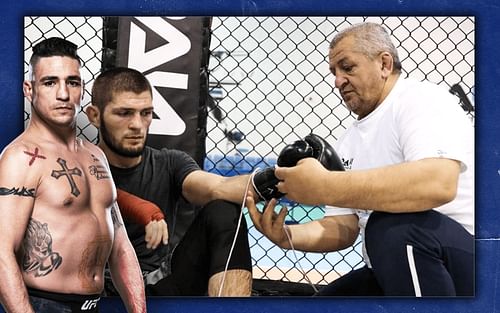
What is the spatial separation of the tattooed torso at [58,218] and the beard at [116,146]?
26 centimetres

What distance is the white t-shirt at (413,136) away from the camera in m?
3.04

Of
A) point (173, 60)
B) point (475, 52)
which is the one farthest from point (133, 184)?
point (475, 52)

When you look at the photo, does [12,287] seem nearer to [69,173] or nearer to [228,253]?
[69,173]

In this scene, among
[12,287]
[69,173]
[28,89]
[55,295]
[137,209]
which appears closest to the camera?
[12,287]

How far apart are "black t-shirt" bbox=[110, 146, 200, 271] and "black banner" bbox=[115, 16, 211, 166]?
0.05 metres

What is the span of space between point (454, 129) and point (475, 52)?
1.17ft

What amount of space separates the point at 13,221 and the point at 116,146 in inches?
24.9

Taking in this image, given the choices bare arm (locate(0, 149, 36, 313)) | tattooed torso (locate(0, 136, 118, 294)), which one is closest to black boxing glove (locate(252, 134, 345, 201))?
tattooed torso (locate(0, 136, 118, 294))

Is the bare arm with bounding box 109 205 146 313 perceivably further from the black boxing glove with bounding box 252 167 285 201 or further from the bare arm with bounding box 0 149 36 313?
the black boxing glove with bounding box 252 167 285 201

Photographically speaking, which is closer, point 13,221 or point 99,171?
point 13,221

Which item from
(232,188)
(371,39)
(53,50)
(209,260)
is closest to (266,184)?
(232,188)

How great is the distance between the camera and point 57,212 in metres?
2.75

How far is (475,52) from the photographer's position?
10.5 feet

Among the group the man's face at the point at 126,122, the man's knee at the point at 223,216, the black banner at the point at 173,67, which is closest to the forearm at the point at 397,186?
the man's knee at the point at 223,216
